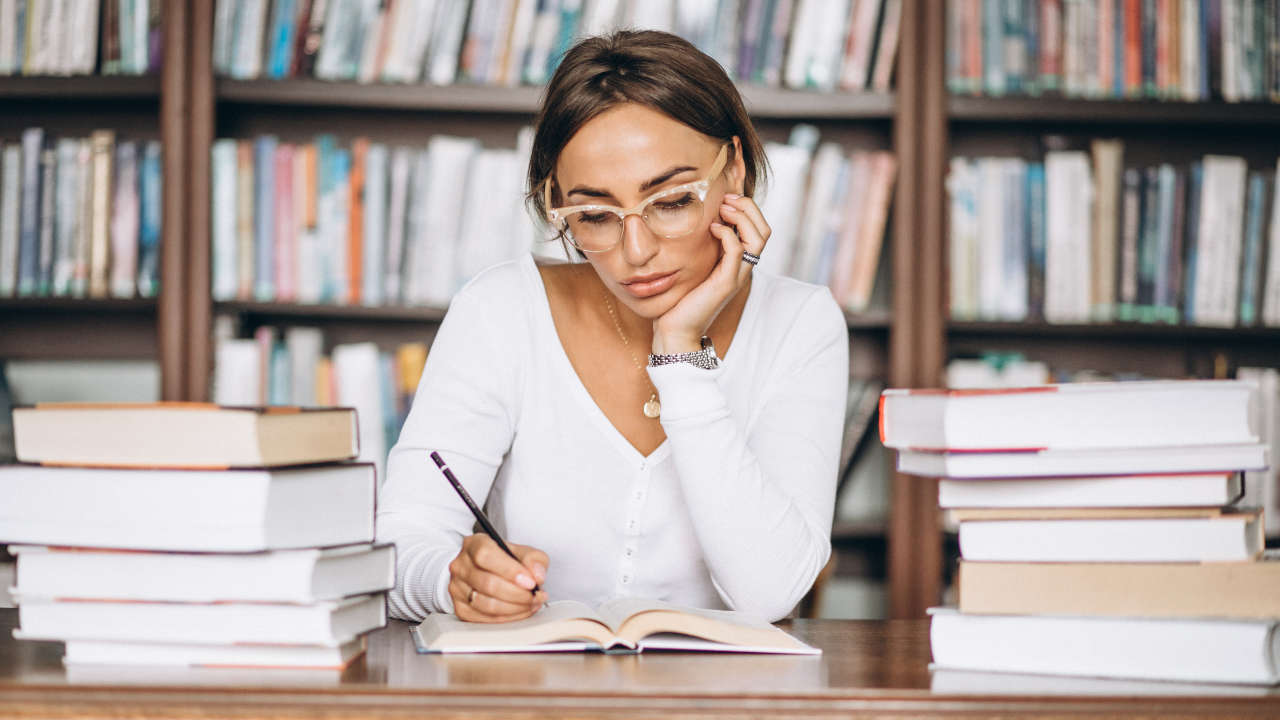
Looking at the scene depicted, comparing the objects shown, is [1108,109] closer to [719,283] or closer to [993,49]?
[993,49]

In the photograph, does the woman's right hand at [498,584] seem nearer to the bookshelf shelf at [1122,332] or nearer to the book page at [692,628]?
the book page at [692,628]

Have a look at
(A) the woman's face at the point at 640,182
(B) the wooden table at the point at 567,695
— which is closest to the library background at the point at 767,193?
(A) the woman's face at the point at 640,182

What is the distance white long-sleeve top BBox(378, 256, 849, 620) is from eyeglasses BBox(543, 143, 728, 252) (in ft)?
0.77

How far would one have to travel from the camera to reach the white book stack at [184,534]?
0.78 m

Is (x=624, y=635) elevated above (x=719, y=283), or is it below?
below

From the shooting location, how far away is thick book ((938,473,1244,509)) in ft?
2.69

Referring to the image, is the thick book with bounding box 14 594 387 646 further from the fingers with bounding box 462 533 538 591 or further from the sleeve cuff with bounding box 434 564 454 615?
the sleeve cuff with bounding box 434 564 454 615

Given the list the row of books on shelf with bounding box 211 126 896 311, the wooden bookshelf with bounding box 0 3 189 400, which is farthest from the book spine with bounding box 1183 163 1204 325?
the wooden bookshelf with bounding box 0 3 189 400

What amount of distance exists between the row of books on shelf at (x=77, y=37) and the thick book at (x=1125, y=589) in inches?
76.2

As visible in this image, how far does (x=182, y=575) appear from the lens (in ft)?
2.63

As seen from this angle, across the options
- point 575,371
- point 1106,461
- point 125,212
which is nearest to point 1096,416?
point 1106,461

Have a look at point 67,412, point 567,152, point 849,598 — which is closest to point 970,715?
point 67,412

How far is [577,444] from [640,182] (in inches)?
14.6

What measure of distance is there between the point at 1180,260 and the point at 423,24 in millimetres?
1510
